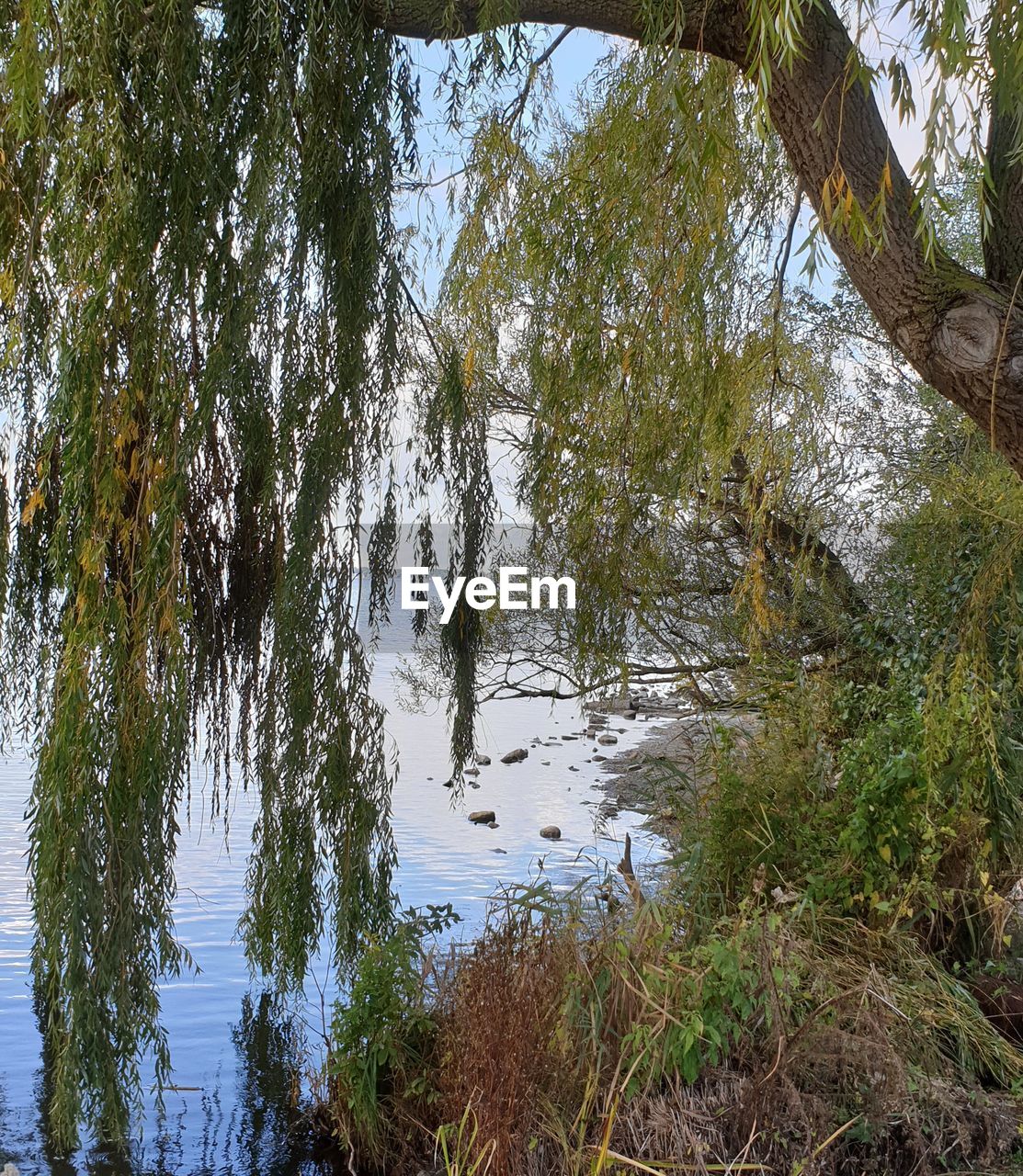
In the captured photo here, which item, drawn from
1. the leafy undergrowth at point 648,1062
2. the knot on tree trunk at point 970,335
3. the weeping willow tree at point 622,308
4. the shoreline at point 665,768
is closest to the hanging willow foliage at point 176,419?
the leafy undergrowth at point 648,1062

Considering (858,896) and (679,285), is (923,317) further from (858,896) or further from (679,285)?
(858,896)

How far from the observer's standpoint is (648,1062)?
2.92 m

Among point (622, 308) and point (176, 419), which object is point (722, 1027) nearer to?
point (176, 419)

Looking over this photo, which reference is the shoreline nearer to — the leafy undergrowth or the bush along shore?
the bush along shore

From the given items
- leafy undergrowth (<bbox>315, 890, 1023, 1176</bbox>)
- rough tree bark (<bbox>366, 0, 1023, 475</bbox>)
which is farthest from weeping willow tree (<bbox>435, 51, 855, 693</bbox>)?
leafy undergrowth (<bbox>315, 890, 1023, 1176</bbox>)

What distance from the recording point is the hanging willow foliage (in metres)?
2.49

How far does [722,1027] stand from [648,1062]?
20 centimetres

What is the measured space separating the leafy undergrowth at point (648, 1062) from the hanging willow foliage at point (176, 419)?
39 cm

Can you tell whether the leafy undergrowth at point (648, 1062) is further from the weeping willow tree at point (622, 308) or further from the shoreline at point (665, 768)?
the shoreline at point (665, 768)

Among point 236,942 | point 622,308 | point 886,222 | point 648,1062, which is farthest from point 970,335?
point 236,942

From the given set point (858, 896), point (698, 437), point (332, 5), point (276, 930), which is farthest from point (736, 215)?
point (276, 930)

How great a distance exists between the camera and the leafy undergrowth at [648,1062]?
2.79 m

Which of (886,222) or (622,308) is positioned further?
(622,308)

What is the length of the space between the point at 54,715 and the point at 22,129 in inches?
47.4
